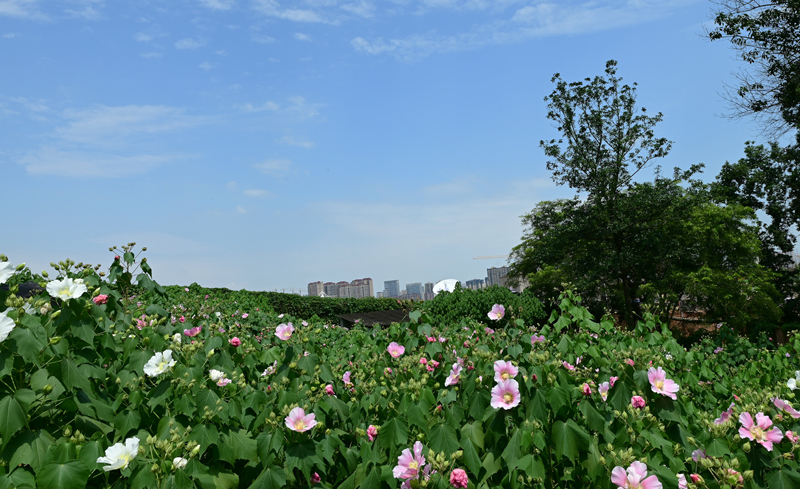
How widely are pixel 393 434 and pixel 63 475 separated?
95cm

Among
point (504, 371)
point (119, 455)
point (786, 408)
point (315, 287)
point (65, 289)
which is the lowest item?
Result: point (315, 287)

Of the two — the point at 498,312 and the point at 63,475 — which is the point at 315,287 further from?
the point at 63,475

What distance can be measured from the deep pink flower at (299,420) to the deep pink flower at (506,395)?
0.60 metres

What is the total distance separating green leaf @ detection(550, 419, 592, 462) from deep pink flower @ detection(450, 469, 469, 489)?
0.30m

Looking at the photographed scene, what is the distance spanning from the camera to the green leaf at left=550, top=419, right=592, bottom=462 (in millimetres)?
1539

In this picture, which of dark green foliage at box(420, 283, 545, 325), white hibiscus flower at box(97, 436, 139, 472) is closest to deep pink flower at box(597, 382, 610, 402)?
white hibiscus flower at box(97, 436, 139, 472)

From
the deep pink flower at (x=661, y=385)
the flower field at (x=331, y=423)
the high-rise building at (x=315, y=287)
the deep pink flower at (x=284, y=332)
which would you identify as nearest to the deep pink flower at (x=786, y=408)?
the flower field at (x=331, y=423)

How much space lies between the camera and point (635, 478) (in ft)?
4.62

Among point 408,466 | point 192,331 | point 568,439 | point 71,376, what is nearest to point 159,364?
point 71,376

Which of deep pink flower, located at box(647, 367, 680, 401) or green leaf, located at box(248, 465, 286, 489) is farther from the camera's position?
deep pink flower, located at box(647, 367, 680, 401)

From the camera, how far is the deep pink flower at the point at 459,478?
1491 mm

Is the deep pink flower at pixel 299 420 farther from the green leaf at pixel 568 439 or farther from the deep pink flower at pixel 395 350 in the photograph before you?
the deep pink flower at pixel 395 350

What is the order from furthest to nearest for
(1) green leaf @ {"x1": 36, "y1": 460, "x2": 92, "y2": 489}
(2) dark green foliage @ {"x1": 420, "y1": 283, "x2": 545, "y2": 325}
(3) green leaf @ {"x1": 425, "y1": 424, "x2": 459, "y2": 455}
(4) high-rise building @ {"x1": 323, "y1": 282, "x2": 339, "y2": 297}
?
(4) high-rise building @ {"x1": 323, "y1": 282, "x2": 339, "y2": 297} → (2) dark green foliage @ {"x1": 420, "y1": 283, "x2": 545, "y2": 325} → (3) green leaf @ {"x1": 425, "y1": 424, "x2": 459, "y2": 455} → (1) green leaf @ {"x1": 36, "y1": 460, "x2": 92, "y2": 489}

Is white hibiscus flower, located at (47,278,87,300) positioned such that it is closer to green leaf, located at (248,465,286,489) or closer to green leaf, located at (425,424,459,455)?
green leaf, located at (248,465,286,489)
